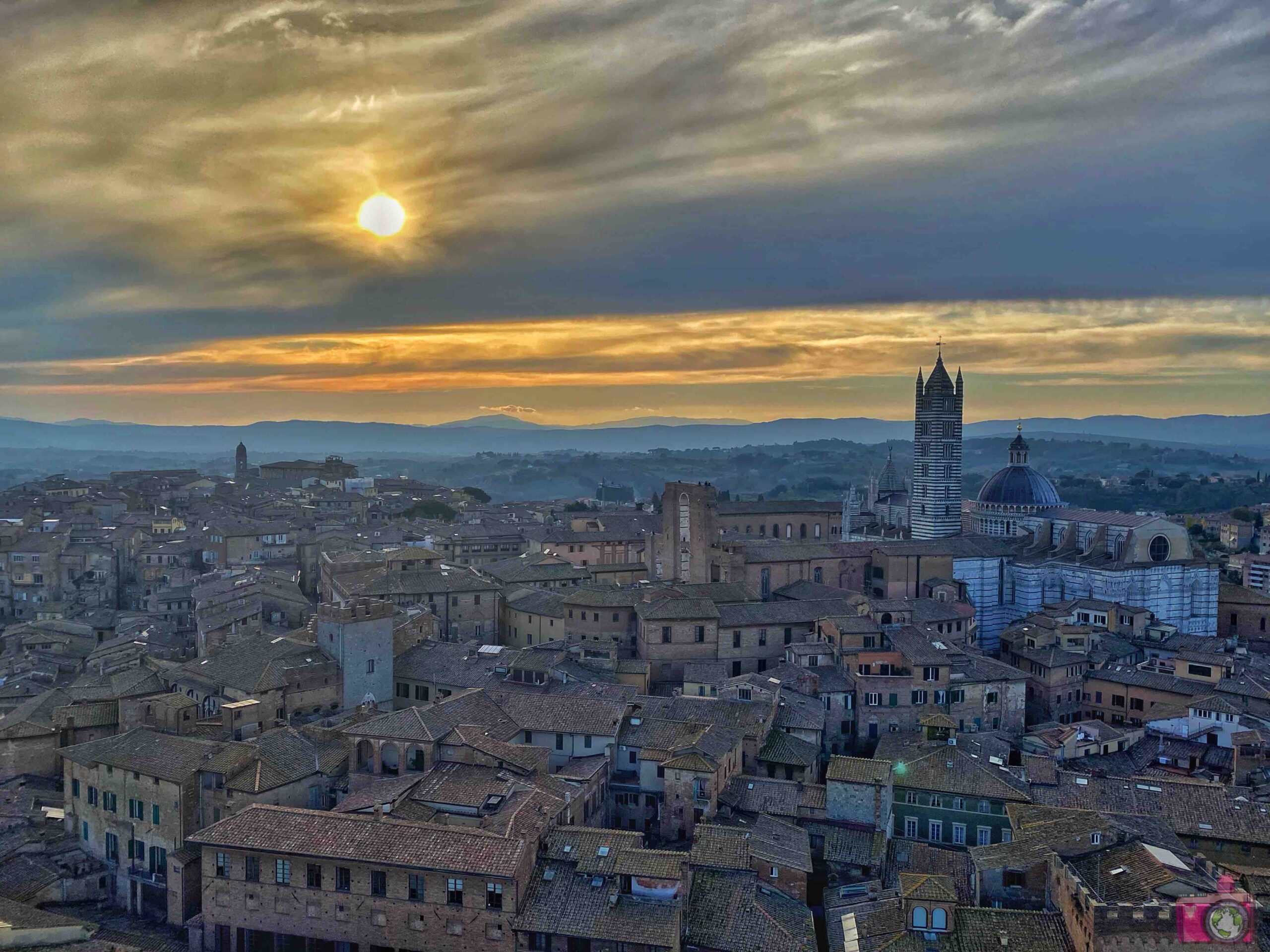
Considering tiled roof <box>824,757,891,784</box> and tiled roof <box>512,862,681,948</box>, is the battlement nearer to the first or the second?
tiled roof <box>512,862,681,948</box>

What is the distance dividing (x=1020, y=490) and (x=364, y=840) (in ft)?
255

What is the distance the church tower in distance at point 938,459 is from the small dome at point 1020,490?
140 inches

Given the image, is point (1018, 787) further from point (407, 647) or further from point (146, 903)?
point (146, 903)

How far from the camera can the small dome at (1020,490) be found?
9375cm

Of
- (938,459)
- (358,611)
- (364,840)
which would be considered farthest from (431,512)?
(364,840)

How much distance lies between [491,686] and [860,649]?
20.0m

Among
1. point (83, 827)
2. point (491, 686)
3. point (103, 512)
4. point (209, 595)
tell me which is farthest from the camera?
point (103, 512)

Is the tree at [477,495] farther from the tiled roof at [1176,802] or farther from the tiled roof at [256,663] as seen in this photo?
the tiled roof at [1176,802]

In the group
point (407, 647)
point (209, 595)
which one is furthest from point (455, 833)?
point (209, 595)

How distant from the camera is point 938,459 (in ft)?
324

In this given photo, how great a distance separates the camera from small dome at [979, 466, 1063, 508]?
308 ft

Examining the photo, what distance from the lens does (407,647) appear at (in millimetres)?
53562

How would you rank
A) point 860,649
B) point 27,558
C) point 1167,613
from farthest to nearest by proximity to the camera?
point 27,558, point 1167,613, point 860,649

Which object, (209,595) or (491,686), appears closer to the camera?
(491,686)
